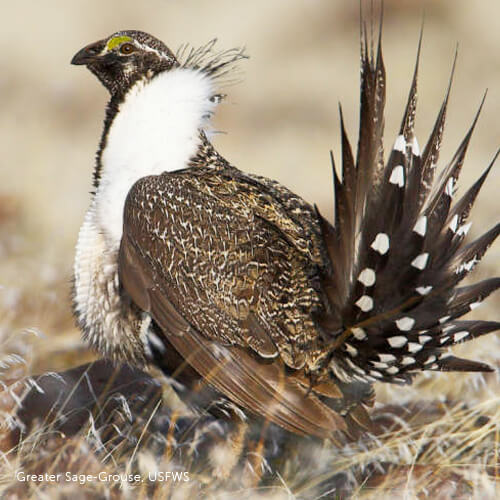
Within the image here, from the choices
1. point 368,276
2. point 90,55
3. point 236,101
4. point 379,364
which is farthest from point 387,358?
point 236,101

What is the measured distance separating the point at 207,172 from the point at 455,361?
3.95 ft

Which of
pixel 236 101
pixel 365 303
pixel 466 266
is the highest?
pixel 236 101

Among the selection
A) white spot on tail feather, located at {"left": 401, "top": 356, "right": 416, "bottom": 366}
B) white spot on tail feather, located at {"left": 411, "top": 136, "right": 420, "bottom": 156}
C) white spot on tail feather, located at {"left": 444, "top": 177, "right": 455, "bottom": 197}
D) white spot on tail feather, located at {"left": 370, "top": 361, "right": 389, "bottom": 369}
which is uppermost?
white spot on tail feather, located at {"left": 411, "top": 136, "right": 420, "bottom": 156}

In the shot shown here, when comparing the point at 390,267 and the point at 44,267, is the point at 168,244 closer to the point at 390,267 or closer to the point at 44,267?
the point at 390,267

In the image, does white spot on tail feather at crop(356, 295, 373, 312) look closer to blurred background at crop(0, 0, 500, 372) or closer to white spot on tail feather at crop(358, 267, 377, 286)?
white spot on tail feather at crop(358, 267, 377, 286)

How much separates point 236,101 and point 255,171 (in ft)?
9.90

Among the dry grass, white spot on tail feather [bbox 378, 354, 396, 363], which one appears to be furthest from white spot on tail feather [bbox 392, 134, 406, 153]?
the dry grass

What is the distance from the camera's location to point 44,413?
317cm

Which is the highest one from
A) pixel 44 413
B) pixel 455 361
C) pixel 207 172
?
pixel 207 172

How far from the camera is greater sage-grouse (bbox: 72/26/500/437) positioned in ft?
8.59

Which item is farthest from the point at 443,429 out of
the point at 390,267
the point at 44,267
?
the point at 44,267

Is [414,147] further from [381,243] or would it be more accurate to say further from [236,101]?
[236,101]

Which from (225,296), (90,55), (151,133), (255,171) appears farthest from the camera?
(255,171)

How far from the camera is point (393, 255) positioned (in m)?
2.59
